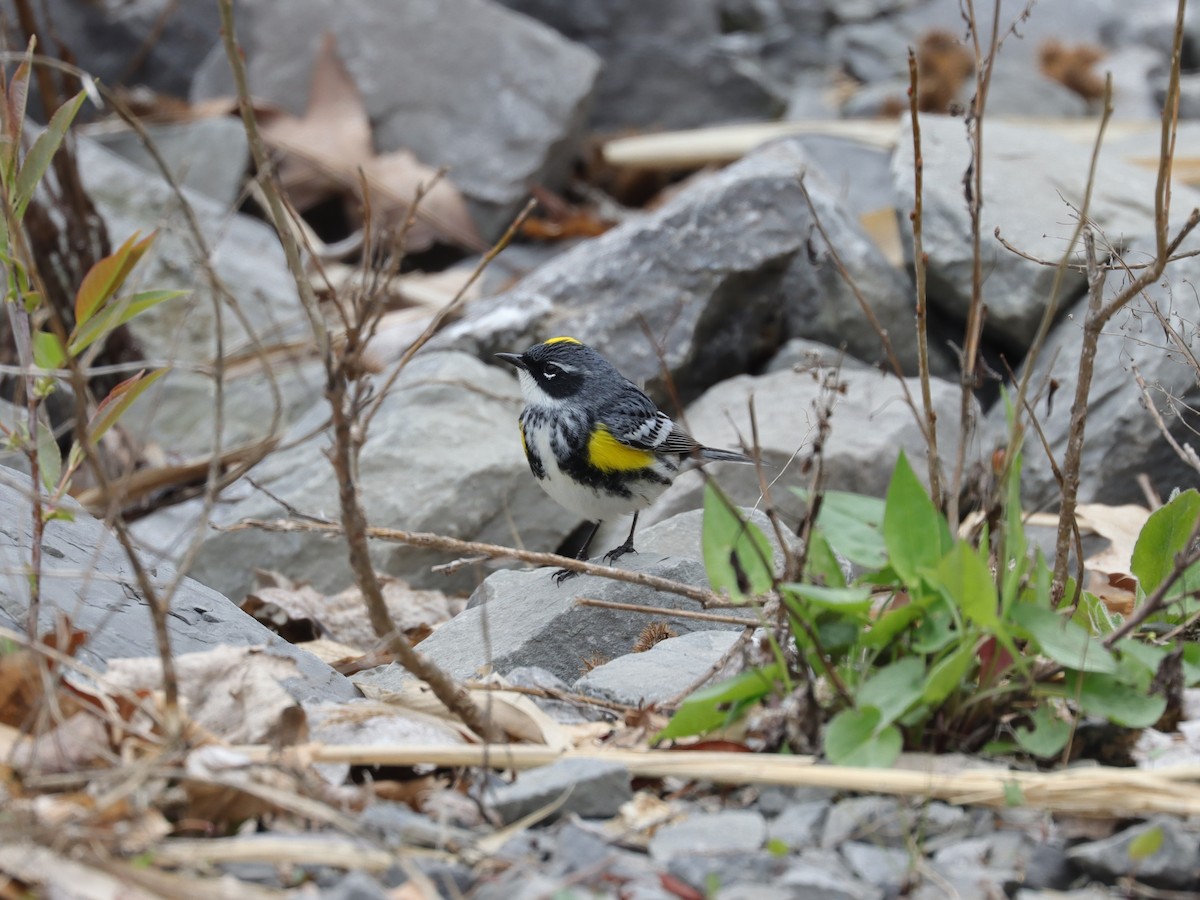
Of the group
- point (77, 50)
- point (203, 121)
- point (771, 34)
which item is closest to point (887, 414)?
point (203, 121)

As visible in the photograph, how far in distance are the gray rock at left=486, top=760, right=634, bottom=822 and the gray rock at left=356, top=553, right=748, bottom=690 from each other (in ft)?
3.57

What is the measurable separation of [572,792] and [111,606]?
4.05 feet

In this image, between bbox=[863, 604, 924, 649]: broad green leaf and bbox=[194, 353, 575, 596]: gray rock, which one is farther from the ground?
bbox=[863, 604, 924, 649]: broad green leaf

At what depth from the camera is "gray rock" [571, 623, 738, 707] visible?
10.6ft

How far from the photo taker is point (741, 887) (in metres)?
2.29

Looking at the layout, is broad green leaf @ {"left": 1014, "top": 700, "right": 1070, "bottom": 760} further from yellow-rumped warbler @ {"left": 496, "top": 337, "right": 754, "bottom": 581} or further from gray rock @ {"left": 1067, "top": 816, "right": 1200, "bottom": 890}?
yellow-rumped warbler @ {"left": 496, "top": 337, "right": 754, "bottom": 581}

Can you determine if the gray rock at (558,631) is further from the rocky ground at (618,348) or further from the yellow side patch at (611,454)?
the yellow side patch at (611,454)

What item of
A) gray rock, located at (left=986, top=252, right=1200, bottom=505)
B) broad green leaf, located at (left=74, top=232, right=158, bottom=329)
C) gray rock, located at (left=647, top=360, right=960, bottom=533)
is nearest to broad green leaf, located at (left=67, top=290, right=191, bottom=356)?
broad green leaf, located at (left=74, top=232, right=158, bottom=329)

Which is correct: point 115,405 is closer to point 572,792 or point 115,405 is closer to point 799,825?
point 572,792

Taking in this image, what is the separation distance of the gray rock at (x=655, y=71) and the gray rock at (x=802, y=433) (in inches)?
253

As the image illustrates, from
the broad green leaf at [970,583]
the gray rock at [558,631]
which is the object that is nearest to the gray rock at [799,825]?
the broad green leaf at [970,583]

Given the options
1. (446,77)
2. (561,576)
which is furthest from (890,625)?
(446,77)

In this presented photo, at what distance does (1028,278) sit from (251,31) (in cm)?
682

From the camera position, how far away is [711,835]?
8.13 ft
